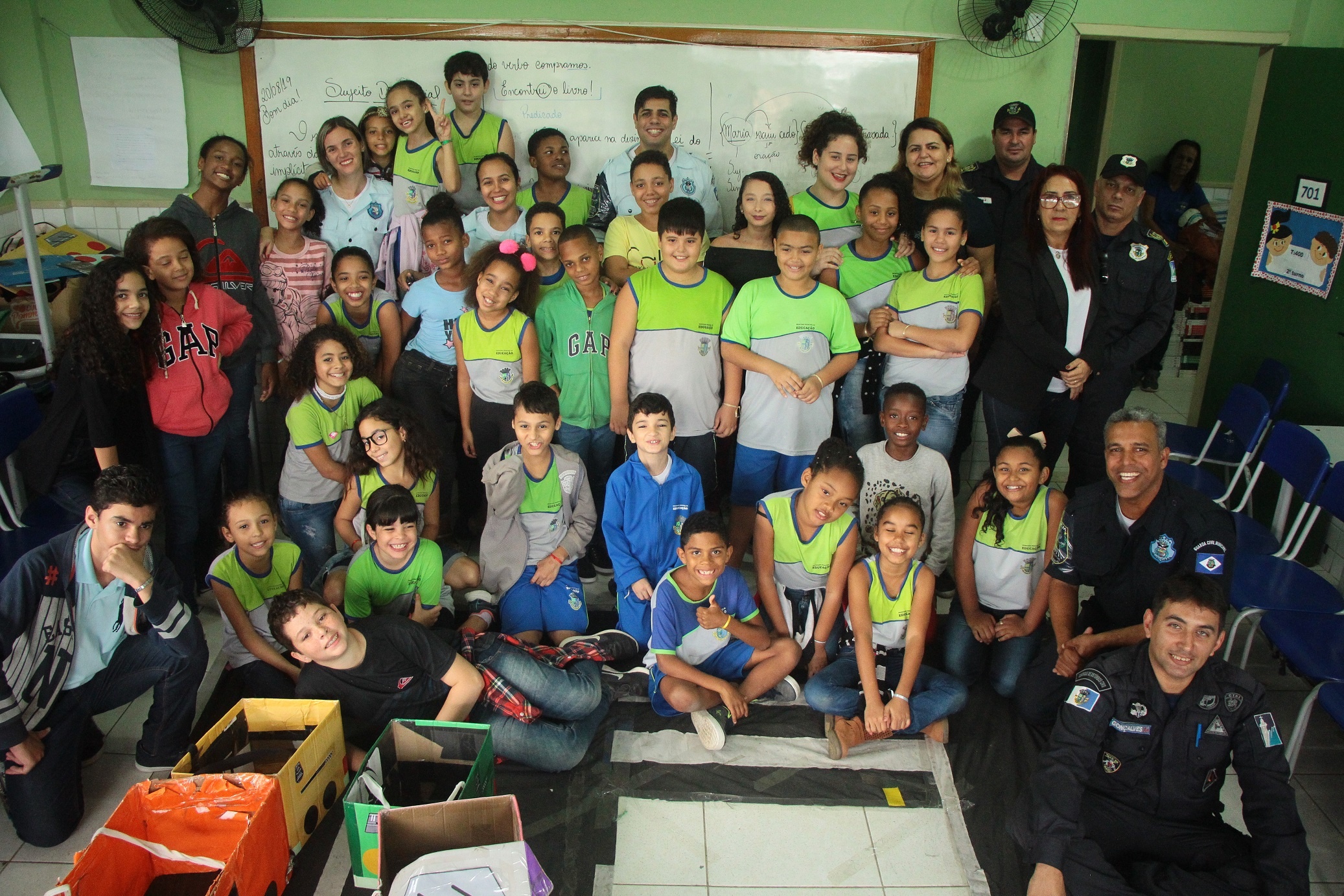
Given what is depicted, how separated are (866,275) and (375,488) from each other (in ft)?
6.55

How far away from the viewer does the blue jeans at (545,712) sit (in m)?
2.76

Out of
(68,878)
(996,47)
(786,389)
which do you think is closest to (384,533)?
(68,878)

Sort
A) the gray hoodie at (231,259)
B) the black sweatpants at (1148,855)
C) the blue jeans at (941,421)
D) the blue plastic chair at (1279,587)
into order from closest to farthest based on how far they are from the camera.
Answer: the black sweatpants at (1148,855) → the blue plastic chair at (1279,587) → the blue jeans at (941,421) → the gray hoodie at (231,259)

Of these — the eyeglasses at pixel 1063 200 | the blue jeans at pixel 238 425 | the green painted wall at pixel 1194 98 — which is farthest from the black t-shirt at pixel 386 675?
the green painted wall at pixel 1194 98

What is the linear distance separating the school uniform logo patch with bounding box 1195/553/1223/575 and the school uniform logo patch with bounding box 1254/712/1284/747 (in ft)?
1.80

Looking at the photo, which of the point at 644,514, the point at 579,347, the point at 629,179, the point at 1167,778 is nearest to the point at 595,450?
the point at 579,347

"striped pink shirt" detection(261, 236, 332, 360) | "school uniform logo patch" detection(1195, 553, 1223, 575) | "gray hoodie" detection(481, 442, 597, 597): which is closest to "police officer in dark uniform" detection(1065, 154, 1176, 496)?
"school uniform logo patch" detection(1195, 553, 1223, 575)

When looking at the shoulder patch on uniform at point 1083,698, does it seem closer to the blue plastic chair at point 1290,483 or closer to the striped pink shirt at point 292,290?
the blue plastic chair at point 1290,483

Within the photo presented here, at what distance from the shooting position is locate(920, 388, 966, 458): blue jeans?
11.8ft

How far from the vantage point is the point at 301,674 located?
2.70 meters

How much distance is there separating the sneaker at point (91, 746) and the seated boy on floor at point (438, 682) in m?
0.64

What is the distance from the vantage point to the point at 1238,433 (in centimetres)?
389

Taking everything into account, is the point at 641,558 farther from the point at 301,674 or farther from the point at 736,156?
the point at 736,156

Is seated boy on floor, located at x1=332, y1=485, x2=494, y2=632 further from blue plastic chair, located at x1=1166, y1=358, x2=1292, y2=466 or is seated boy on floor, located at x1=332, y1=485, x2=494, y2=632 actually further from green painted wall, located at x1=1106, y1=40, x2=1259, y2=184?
green painted wall, located at x1=1106, y1=40, x2=1259, y2=184
